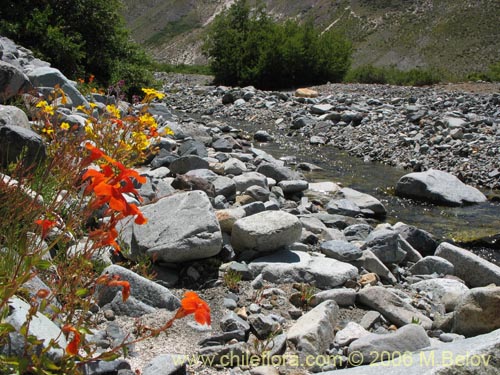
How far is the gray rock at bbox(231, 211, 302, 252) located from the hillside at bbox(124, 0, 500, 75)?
39364 mm

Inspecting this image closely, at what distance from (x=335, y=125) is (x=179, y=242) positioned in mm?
11077

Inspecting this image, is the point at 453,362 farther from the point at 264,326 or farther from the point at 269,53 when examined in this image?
the point at 269,53

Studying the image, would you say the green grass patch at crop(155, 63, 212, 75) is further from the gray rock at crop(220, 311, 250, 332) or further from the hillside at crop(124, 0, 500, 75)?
the gray rock at crop(220, 311, 250, 332)

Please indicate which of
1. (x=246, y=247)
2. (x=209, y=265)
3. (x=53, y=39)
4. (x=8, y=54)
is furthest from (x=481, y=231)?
(x=53, y=39)

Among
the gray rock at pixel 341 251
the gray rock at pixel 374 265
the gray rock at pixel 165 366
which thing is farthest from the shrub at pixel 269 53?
the gray rock at pixel 165 366

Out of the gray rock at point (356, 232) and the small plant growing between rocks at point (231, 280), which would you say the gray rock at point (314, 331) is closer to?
the small plant growing between rocks at point (231, 280)

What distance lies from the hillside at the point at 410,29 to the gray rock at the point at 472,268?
1549 inches

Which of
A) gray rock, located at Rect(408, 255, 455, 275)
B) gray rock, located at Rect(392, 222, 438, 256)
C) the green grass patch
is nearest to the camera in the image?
gray rock, located at Rect(408, 255, 455, 275)

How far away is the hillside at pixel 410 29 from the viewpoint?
173 feet

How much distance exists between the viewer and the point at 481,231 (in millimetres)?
7055

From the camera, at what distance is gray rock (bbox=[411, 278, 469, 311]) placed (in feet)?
14.0

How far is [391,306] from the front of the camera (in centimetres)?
382

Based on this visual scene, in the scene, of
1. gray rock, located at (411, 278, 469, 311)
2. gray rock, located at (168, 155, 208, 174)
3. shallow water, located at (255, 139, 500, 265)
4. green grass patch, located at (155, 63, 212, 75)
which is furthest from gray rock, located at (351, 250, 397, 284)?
green grass patch, located at (155, 63, 212, 75)

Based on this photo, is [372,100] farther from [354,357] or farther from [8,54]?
[354,357]
